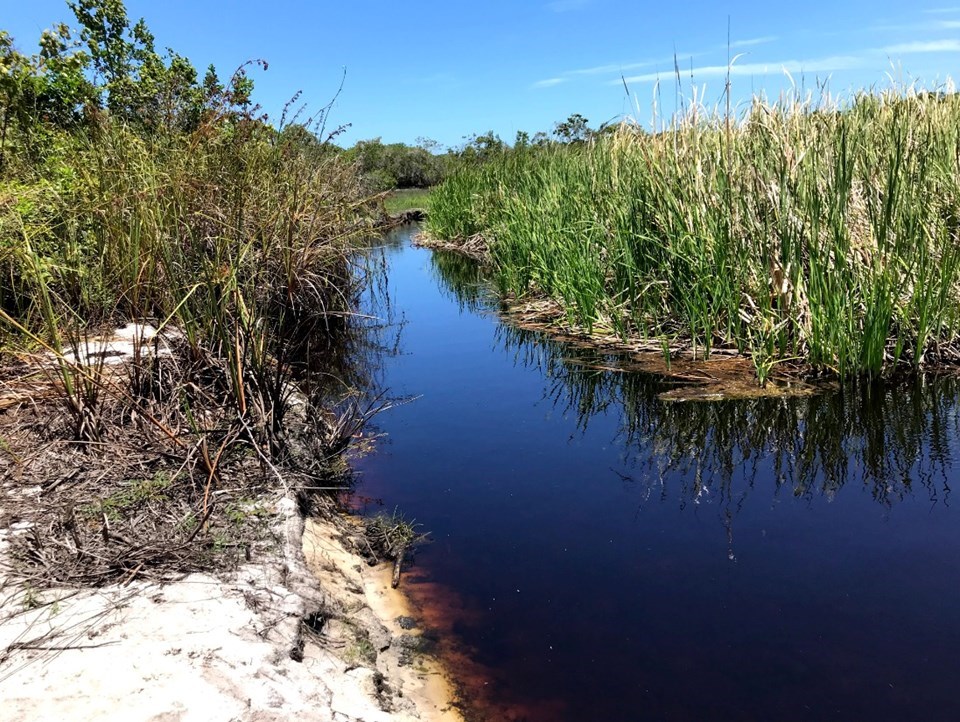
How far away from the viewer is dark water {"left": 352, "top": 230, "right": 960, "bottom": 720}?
242 centimetres

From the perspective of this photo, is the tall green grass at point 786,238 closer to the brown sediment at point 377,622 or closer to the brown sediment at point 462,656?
the brown sediment at point 462,656

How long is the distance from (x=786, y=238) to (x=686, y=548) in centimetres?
304

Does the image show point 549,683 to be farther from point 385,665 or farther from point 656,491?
point 656,491

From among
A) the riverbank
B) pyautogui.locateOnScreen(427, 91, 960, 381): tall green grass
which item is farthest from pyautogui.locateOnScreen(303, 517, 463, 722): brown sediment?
pyautogui.locateOnScreen(427, 91, 960, 381): tall green grass

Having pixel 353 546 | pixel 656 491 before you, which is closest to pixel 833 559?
pixel 656 491

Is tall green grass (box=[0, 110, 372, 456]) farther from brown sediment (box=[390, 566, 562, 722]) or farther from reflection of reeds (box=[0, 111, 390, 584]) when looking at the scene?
brown sediment (box=[390, 566, 562, 722])

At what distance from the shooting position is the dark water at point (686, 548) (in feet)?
7.93

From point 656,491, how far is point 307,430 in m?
1.90

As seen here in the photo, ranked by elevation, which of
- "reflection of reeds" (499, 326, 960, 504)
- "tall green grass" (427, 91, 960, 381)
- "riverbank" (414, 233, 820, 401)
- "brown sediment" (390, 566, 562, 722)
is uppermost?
"tall green grass" (427, 91, 960, 381)

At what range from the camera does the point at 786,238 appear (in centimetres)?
532

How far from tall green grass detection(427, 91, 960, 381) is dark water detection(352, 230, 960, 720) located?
1.74 ft

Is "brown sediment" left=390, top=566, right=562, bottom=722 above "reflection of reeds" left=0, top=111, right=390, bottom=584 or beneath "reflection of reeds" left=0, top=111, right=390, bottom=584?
beneath

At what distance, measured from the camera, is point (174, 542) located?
263cm

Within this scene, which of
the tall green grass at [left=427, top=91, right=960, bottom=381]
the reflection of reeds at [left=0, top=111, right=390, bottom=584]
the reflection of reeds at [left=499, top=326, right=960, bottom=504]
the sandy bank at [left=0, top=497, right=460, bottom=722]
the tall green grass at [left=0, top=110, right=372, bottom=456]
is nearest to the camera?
the sandy bank at [left=0, top=497, right=460, bottom=722]
